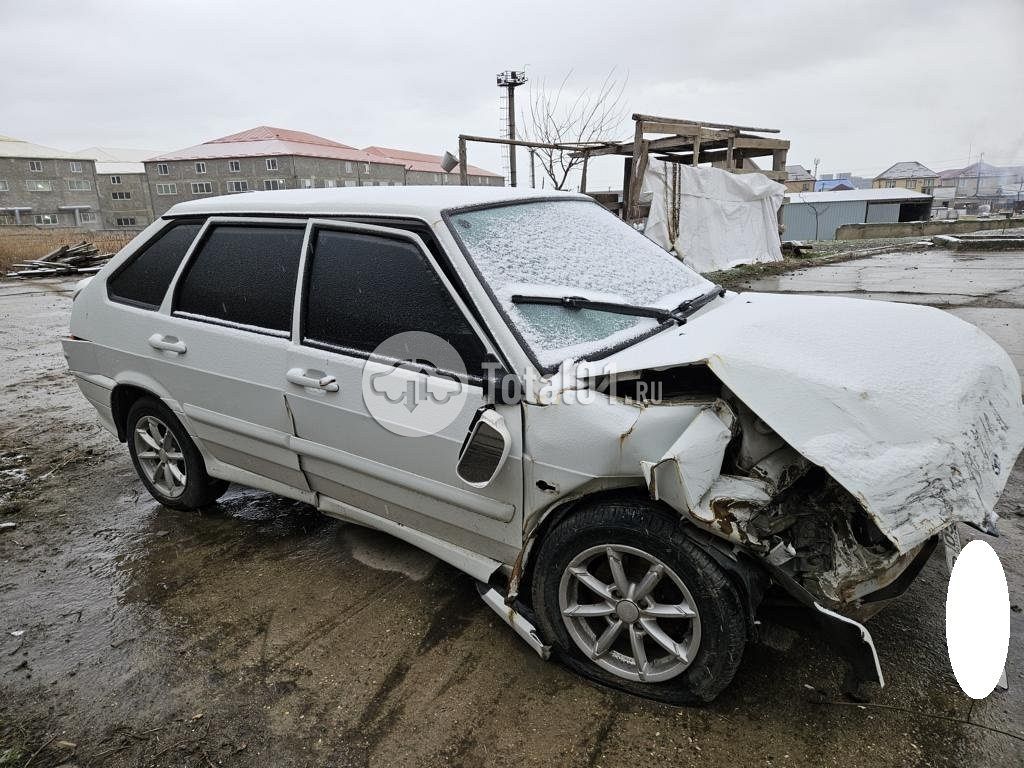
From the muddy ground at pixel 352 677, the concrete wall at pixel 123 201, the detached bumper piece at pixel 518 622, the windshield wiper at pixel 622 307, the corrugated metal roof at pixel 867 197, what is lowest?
the muddy ground at pixel 352 677

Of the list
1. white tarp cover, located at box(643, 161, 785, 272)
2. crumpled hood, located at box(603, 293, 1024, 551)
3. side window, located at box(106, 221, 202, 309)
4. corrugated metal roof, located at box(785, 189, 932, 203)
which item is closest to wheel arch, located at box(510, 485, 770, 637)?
crumpled hood, located at box(603, 293, 1024, 551)

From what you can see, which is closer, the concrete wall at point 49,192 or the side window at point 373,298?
the side window at point 373,298

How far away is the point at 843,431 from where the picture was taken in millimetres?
1788

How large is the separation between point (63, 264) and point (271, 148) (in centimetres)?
3726

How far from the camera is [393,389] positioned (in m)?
2.35

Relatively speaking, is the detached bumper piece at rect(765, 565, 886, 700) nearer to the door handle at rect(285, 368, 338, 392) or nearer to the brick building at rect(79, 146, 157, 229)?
the door handle at rect(285, 368, 338, 392)

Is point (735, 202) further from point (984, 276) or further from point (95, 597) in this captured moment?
point (95, 597)

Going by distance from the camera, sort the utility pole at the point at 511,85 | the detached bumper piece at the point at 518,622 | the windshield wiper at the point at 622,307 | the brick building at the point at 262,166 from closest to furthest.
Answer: the detached bumper piece at the point at 518,622 < the windshield wiper at the point at 622,307 < the utility pole at the point at 511,85 < the brick building at the point at 262,166

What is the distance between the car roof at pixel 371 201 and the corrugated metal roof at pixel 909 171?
95946mm

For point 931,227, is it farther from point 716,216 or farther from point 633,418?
point 633,418

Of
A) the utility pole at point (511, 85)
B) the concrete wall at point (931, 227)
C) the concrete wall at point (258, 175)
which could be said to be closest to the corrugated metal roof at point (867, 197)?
the concrete wall at point (931, 227)

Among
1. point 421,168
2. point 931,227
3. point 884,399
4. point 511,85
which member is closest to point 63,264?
point 511,85

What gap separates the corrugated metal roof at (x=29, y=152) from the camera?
64375mm

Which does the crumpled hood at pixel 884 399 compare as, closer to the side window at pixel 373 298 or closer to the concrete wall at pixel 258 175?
the side window at pixel 373 298
